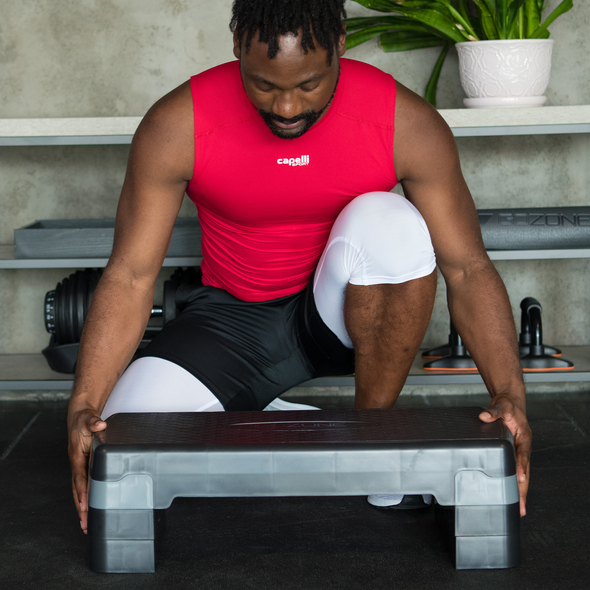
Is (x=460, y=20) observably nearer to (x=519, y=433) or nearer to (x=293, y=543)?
(x=519, y=433)

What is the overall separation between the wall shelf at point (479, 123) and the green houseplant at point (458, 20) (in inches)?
9.0

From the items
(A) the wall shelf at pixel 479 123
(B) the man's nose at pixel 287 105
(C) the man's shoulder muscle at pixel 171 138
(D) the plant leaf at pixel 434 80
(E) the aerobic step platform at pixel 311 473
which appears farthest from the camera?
(D) the plant leaf at pixel 434 80

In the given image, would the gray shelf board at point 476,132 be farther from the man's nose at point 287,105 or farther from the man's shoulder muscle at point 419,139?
the man's nose at point 287,105

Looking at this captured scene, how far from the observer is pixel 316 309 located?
124 cm

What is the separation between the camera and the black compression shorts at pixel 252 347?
4.04 ft

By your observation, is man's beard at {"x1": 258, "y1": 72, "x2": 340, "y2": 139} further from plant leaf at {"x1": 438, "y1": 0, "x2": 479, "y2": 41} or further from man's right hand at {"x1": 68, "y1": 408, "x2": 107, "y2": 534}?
plant leaf at {"x1": 438, "y1": 0, "x2": 479, "y2": 41}

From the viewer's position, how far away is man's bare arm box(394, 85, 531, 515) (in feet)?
3.62

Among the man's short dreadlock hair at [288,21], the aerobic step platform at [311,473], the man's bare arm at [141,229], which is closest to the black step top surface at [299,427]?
the aerobic step platform at [311,473]

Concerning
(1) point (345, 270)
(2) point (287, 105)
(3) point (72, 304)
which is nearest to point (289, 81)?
(2) point (287, 105)

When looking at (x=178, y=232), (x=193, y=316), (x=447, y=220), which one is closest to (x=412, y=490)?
(x=447, y=220)

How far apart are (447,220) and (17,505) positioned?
934 mm

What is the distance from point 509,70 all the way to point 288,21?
A: 94 cm

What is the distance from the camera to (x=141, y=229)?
116cm

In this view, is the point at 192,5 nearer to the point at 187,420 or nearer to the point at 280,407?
the point at 280,407
